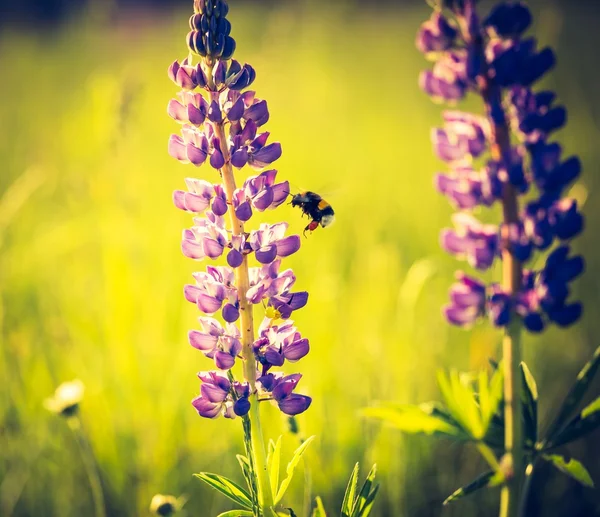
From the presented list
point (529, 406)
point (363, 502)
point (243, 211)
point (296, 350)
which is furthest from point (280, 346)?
point (529, 406)

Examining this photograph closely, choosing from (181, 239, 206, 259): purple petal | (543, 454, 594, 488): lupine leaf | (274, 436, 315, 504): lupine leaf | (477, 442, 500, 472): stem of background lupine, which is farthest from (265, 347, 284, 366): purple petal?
(543, 454, 594, 488): lupine leaf

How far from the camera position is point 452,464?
9.89 feet

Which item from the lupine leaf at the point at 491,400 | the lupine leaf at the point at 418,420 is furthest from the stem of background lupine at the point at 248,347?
the lupine leaf at the point at 491,400

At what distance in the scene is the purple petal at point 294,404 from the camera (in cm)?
175

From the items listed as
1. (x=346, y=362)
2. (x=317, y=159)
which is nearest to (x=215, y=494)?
(x=346, y=362)

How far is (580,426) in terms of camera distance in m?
2.16

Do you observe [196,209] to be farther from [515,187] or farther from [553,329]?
[553,329]

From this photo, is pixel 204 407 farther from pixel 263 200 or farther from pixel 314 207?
pixel 314 207

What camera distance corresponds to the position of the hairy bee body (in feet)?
8.07

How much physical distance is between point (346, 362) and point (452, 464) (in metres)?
0.72

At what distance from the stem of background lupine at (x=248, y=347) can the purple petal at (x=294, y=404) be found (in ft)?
0.25

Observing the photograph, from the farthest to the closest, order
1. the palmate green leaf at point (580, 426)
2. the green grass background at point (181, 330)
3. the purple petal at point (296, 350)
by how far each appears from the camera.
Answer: the green grass background at point (181, 330) < the palmate green leaf at point (580, 426) < the purple petal at point (296, 350)

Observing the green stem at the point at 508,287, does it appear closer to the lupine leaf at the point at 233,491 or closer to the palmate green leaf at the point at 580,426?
the palmate green leaf at the point at 580,426

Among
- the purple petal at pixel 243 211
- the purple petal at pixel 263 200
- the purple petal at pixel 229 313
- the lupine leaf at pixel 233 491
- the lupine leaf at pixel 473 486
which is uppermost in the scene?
the purple petal at pixel 263 200
